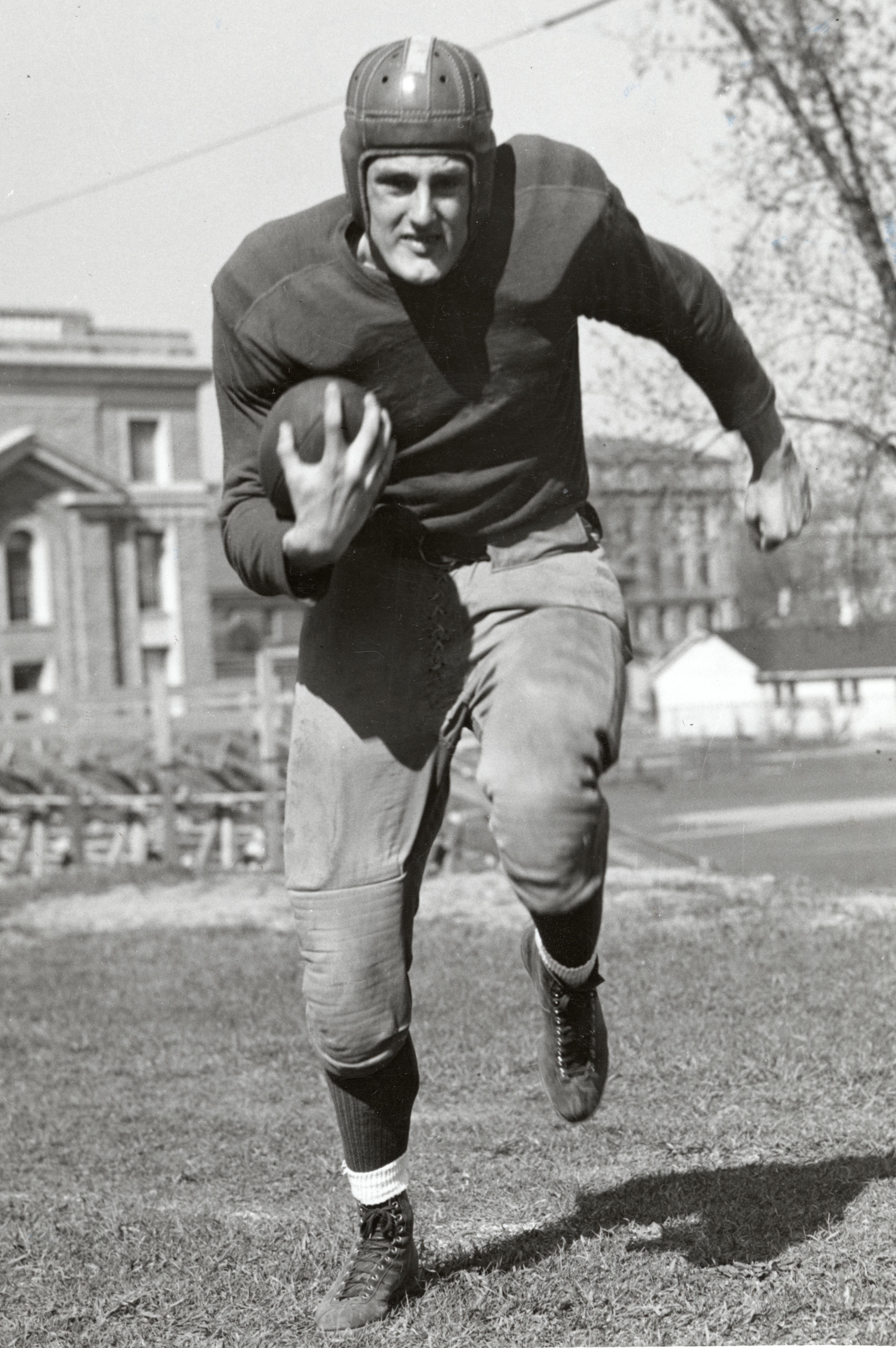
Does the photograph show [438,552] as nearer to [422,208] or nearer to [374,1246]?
[422,208]

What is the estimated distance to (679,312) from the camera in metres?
3.72

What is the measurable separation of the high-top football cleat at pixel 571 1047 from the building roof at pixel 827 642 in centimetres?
1177

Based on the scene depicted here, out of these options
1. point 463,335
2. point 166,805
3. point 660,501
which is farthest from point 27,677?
point 463,335

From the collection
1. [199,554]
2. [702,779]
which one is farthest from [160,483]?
[702,779]

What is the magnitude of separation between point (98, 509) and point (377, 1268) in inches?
1906

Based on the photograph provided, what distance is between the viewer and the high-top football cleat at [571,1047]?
152 inches

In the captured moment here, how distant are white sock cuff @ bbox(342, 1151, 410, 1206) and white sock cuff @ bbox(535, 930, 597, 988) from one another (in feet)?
1.67

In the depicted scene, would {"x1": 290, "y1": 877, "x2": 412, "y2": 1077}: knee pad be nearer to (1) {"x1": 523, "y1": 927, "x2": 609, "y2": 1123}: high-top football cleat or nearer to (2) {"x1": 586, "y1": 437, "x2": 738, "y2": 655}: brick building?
(1) {"x1": 523, "y1": 927, "x2": 609, "y2": 1123}: high-top football cleat

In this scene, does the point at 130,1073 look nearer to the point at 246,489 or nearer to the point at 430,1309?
the point at 430,1309

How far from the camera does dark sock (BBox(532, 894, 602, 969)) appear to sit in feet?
11.6

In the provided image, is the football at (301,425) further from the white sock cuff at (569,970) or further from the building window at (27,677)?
the building window at (27,677)

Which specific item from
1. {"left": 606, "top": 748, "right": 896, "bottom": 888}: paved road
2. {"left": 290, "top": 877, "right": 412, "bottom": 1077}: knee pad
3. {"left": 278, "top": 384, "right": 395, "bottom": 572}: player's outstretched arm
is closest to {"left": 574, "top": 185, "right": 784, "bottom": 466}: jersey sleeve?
{"left": 278, "top": 384, "right": 395, "bottom": 572}: player's outstretched arm

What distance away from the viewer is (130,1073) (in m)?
7.50

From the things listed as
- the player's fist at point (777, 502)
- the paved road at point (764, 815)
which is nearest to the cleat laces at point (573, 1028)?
the player's fist at point (777, 502)
